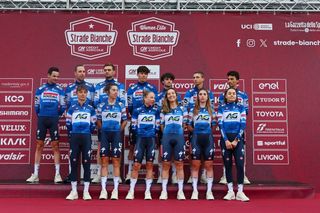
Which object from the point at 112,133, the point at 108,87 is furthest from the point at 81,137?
the point at 108,87

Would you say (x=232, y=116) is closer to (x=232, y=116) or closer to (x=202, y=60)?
(x=232, y=116)

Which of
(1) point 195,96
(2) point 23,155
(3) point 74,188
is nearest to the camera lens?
(3) point 74,188

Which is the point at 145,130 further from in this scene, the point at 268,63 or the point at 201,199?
the point at 268,63

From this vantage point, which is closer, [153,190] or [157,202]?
[157,202]

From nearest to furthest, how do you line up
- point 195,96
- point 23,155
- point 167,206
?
point 167,206
point 195,96
point 23,155

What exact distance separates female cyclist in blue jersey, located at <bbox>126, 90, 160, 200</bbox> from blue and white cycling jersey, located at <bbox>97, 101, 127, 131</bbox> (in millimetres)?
246

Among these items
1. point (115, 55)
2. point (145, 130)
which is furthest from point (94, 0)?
point (145, 130)

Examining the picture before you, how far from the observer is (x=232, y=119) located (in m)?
4.91

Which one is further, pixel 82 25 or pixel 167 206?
pixel 82 25

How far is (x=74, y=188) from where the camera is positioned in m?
4.74

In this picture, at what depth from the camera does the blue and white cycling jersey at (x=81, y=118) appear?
4.79 m

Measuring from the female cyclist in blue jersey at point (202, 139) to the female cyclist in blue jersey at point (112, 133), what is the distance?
97 centimetres

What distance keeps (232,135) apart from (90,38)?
9.30 ft

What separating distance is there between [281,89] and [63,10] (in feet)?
12.4
